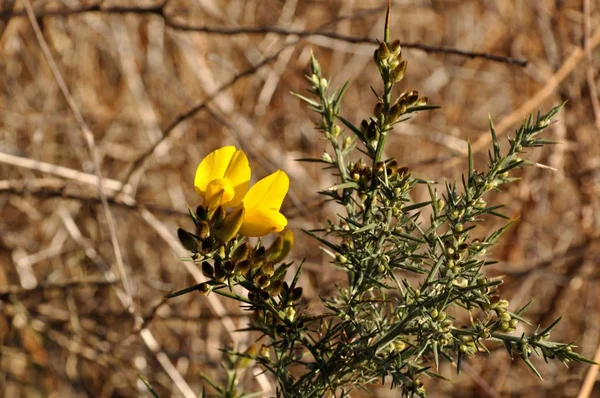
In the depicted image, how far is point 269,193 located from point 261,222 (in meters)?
0.03

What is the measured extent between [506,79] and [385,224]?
7.94 feet

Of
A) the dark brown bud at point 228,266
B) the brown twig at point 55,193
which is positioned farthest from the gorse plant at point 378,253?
the brown twig at point 55,193

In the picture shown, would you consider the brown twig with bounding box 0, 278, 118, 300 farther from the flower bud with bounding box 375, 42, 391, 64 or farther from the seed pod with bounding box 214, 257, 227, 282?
the flower bud with bounding box 375, 42, 391, 64

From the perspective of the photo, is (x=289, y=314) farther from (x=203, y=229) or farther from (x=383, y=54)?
(x=383, y=54)

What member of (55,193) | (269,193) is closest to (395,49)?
(269,193)

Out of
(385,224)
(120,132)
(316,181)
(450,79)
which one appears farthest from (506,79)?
(385,224)

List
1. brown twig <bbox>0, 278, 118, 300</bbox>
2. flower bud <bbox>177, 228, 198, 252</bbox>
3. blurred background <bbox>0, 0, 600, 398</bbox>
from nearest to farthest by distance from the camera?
flower bud <bbox>177, 228, 198, 252</bbox> → brown twig <bbox>0, 278, 118, 300</bbox> → blurred background <bbox>0, 0, 600, 398</bbox>

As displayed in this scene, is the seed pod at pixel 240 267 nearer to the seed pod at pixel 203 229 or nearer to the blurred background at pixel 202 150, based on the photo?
the seed pod at pixel 203 229

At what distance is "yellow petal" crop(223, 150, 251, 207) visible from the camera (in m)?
0.66

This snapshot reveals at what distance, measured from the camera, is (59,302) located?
219cm

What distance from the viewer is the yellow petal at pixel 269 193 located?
0.63m

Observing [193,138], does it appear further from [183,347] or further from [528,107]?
[528,107]

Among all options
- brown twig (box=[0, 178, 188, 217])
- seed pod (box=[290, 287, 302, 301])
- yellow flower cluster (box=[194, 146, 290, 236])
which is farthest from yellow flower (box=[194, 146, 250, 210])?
brown twig (box=[0, 178, 188, 217])

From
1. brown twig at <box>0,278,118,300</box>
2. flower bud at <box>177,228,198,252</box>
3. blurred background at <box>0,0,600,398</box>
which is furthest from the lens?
blurred background at <box>0,0,600,398</box>
